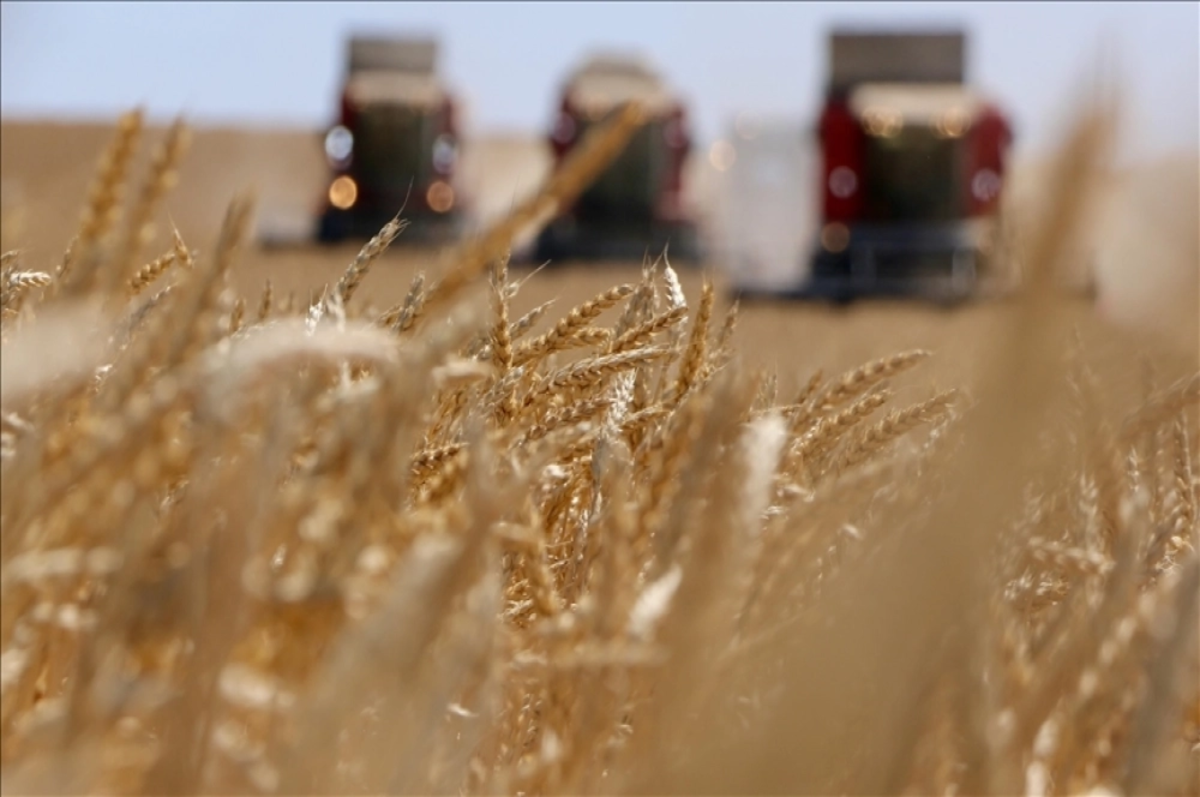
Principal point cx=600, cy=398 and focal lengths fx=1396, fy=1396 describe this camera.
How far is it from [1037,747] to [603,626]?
0.84 feet

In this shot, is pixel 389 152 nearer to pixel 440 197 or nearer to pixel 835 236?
pixel 440 197

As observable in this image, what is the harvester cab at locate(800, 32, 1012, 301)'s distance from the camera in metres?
11.7

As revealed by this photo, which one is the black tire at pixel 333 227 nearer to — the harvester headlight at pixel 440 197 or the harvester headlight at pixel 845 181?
the harvester headlight at pixel 440 197

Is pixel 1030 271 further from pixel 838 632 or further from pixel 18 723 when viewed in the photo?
pixel 18 723

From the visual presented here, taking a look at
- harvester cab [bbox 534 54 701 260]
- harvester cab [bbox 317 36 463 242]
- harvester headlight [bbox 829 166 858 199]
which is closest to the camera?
harvester headlight [bbox 829 166 858 199]

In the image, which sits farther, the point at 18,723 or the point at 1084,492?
the point at 1084,492

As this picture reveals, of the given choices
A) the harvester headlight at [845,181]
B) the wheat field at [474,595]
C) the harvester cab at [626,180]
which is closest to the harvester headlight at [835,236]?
the harvester headlight at [845,181]

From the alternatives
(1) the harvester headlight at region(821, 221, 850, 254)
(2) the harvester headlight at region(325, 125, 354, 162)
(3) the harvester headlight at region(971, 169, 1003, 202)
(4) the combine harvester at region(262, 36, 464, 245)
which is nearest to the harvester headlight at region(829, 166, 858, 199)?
(1) the harvester headlight at region(821, 221, 850, 254)

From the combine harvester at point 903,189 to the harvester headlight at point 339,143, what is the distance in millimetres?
4331

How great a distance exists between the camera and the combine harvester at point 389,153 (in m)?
13.6

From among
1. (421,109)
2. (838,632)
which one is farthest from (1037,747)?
(421,109)

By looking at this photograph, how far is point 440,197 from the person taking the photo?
14.1 m

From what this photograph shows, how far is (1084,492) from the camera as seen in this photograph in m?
0.99

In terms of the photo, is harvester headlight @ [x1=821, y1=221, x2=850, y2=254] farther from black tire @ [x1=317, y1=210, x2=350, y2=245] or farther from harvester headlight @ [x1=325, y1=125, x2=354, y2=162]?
black tire @ [x1=317, y1=210, x2=350, y2=245]
